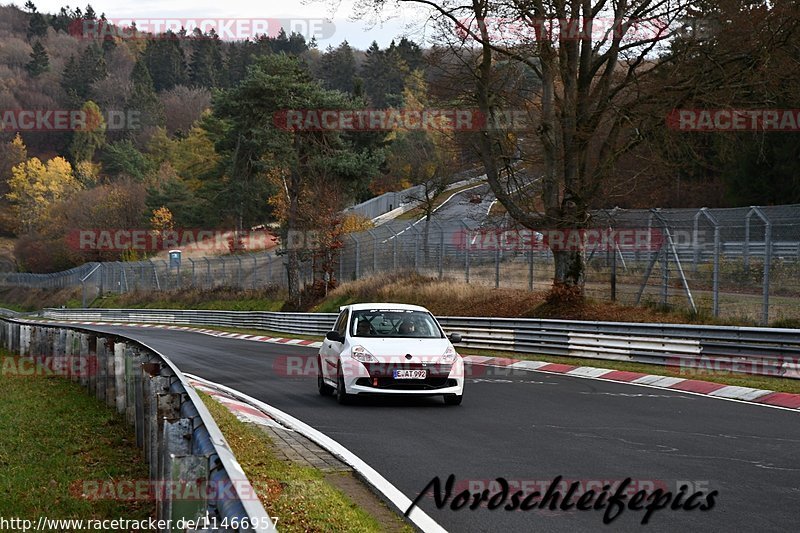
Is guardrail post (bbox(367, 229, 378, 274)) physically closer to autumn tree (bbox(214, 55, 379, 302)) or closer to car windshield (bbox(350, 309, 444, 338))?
autumn tree (bbox(214, 55, 379, 302))

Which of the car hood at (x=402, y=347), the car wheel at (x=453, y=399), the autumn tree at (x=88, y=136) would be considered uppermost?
the autumn tree at (x=88, y=136)

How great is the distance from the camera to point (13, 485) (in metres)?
8.12

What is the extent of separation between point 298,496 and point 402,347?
678 cm

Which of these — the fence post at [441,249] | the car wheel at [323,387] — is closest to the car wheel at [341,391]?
the car wheel at [323,387]

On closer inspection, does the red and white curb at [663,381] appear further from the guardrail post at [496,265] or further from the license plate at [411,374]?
the guardrail post at [496,265]

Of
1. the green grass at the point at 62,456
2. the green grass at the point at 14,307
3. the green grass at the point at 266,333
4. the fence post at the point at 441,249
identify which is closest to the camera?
the green grass at the point at 62,456

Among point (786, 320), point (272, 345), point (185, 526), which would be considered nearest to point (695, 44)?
point (786, 320)

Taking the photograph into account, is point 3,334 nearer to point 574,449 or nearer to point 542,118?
point 542,118

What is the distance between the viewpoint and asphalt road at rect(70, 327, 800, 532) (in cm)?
696

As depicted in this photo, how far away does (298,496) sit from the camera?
23.9ft

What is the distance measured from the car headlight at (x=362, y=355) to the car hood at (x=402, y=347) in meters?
0.05

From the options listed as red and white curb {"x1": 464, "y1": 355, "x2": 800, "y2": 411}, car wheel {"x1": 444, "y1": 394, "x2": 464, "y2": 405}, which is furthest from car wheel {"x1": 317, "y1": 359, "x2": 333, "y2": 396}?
red and white curb {"x1": 464, "y1": 355, "x2": 800, "y2": 411}

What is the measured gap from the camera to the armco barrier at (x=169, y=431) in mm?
3654

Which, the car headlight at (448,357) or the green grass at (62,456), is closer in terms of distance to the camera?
the green grass at (62,456)
